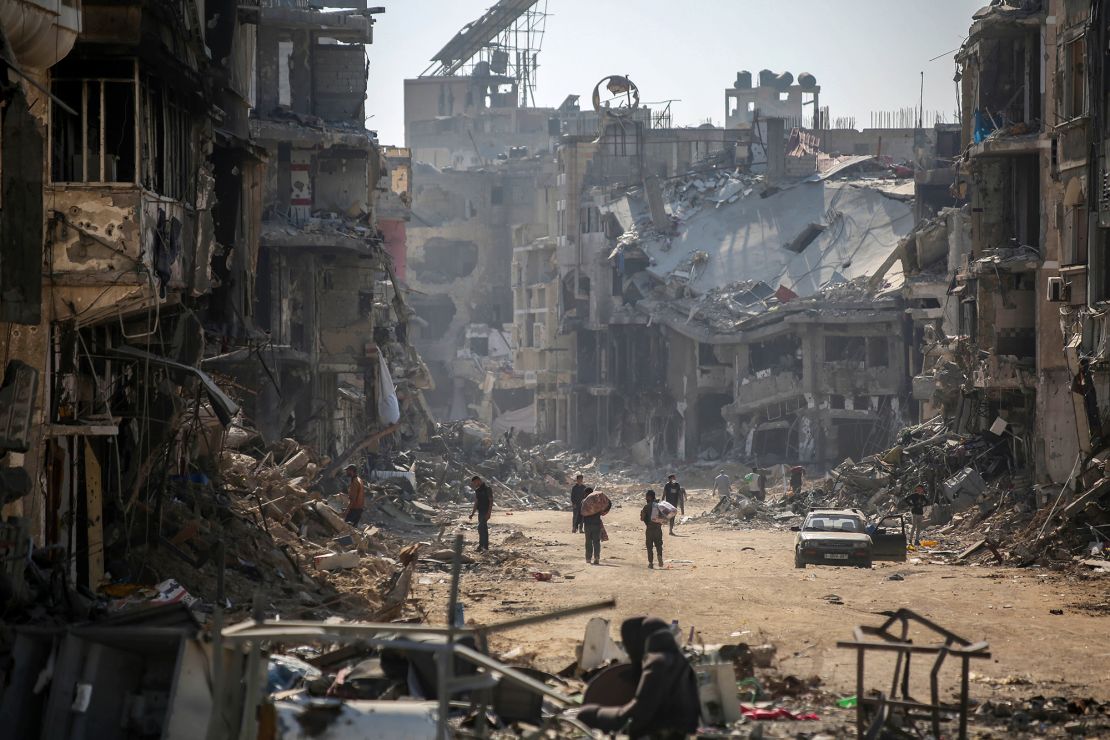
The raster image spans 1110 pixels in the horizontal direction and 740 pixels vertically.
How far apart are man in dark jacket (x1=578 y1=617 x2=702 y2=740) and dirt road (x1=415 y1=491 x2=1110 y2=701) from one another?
4.04 metres

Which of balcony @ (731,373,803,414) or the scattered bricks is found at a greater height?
balcony @ (731,373,803,414)

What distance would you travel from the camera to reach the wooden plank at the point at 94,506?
15.9 m

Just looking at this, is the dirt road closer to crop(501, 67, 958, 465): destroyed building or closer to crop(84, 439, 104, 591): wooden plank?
crop(84, 439, 104, 591): wooden plank

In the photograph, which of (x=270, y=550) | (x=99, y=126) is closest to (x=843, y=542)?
(x=270, y=550)

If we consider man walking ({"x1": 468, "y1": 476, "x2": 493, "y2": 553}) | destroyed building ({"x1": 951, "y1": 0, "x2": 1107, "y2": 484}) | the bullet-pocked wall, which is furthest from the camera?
the bullet-pocked wall

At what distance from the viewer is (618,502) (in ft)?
160

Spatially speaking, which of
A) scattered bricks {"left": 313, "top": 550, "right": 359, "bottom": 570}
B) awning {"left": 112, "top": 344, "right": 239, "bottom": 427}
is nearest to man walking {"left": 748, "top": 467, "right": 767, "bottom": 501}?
scattered bricks {"left": 313, "top": 550, "right": 359, "bottom": 570}

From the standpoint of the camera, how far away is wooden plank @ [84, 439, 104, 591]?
15930 mm

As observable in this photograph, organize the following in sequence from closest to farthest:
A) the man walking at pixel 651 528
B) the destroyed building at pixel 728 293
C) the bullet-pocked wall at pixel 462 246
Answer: the man walking at pixel 651 528 → the destroyed building at pixel 728 293 → the bullet-pocked wall at pixel 462 246

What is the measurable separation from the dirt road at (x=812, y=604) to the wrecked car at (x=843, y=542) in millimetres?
489

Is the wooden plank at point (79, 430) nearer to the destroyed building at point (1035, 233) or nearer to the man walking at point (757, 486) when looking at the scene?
the destroyed building at point (1035, 233)

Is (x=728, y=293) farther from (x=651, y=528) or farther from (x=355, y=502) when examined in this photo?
(x=355, y=502)

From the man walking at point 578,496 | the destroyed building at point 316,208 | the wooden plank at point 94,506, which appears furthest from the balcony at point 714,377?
the wooden plank at point 94,506

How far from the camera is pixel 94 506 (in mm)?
16297
